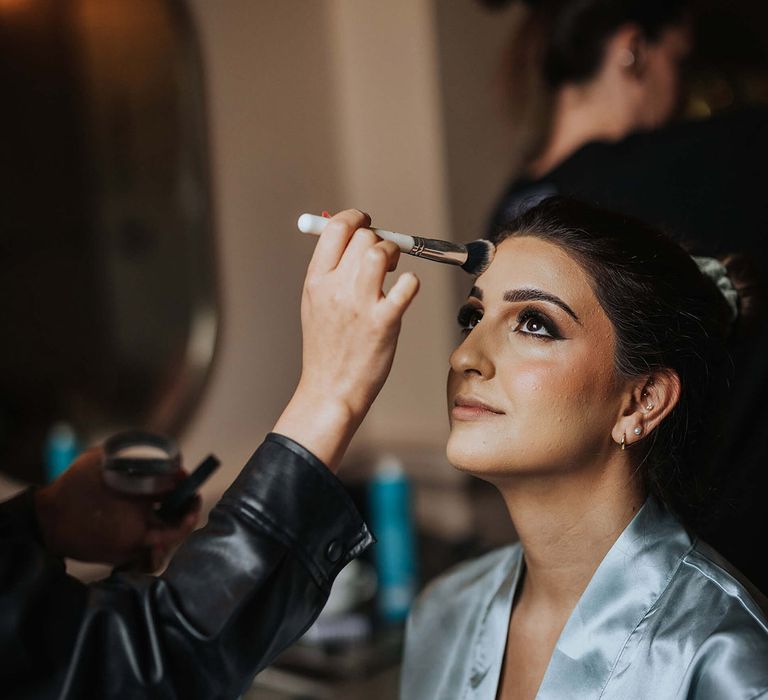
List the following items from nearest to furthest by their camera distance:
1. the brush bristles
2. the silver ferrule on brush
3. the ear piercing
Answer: the silver ferrule on brush, the brush bristles, the ear piercing

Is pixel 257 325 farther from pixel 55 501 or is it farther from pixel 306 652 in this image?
pixel 55 501

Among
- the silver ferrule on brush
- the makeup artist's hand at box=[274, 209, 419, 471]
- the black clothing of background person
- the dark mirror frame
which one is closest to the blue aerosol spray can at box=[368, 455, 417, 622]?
the dark mirror frame

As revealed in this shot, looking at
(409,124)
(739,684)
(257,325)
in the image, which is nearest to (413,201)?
(409,124)

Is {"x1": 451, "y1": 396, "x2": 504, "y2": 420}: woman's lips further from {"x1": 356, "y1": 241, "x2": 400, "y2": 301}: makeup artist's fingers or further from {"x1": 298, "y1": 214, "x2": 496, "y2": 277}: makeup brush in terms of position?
{"x1": 356, "y1": 241, "x2": 400, "y2": 301}: makeup artist's fingers

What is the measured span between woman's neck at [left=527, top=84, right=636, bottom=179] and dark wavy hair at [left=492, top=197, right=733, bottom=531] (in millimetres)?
411

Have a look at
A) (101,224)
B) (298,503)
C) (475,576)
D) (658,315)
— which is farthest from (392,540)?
(298,503)

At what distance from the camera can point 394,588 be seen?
157 cm

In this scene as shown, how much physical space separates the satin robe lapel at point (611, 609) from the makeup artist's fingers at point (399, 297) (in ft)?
1.21

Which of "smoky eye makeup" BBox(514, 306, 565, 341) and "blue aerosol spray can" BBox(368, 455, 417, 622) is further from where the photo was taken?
"blue aerosol spray can" BBox(368, 455, 417, 622)

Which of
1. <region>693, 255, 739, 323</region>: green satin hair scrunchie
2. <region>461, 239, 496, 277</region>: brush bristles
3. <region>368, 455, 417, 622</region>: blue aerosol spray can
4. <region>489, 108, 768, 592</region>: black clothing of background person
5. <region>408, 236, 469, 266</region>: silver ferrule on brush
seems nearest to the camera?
<region>408, 236, 469, 266</region>: silver ferrule on brush

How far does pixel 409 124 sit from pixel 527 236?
109 centimetres

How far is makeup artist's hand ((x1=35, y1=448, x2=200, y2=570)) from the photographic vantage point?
2.83 feet

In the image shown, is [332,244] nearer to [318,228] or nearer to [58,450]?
[318,228]

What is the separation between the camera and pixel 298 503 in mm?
624
